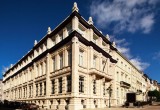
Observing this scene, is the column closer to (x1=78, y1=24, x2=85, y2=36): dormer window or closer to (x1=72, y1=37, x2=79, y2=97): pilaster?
(x1=72, y1=37, x2=79, y2=97): pilaster

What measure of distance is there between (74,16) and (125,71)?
3306cm

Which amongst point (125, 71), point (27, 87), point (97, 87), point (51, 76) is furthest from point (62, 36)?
point (125, 71)

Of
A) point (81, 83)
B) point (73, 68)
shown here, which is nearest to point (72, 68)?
point (73, 68)

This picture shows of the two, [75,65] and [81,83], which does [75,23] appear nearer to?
[75,65]

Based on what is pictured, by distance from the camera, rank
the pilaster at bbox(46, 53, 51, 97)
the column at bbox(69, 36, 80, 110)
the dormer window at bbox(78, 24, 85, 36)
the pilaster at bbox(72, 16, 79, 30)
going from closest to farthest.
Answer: the column at bbox(69, 36, 80, 110)
the pilaster at bbox(72, 16, 79, 30)
the dormer window at bbox(78, 24, 85, 36)
the pilaster at bbox(46, 53, 51, 97)

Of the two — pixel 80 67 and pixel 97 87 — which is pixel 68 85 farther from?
pixel 97 87

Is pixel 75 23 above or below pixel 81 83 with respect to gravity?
above

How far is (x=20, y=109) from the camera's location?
1368 inches

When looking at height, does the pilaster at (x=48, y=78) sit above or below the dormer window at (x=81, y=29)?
below

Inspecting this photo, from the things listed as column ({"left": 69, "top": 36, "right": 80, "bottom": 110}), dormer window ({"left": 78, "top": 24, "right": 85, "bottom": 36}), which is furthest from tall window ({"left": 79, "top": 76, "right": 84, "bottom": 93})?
dormer window ({"left": 78, "top": 24, "right": 85, "bottom": 36})

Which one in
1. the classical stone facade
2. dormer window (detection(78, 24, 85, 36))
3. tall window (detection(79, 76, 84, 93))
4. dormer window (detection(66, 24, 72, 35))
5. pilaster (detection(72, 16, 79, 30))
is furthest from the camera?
dormer window (detection(78, 24, 85, 36))

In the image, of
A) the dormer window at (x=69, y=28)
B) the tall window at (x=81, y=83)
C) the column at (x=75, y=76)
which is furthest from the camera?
the dormer window at (x=69, y=28)

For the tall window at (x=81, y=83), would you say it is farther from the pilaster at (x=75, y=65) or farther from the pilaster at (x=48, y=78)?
the pilaster at (x=48, y=78)

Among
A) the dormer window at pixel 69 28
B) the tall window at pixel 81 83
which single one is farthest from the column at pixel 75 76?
the dormer window at pixel 69 28
